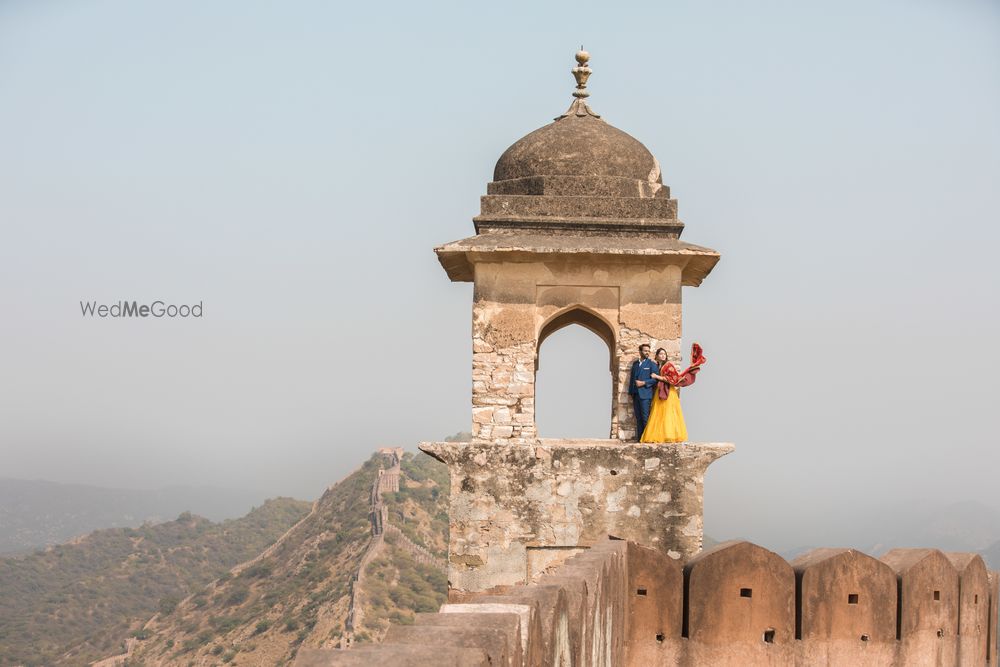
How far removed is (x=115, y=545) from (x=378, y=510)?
70.3 ft

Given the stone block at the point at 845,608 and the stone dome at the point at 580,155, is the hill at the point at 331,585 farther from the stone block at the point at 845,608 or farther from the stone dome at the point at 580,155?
the stone block at the point at 845,608

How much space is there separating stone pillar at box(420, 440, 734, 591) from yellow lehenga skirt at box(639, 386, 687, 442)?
20 cm

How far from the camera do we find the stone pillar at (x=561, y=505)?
450 inches

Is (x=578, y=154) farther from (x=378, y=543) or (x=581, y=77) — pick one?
(x=378, y=543)

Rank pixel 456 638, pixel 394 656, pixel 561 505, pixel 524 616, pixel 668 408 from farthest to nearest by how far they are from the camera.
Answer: pixel 668 408 < pixel 561 505 < pixel 524 616 < pixel 456 638 < pixel 394 656

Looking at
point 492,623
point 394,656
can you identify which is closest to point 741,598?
point 492,623

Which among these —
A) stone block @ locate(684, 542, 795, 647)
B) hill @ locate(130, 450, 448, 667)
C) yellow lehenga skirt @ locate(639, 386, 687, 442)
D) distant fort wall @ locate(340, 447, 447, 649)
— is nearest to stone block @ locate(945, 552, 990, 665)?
stone block @ locate(684, 542, 795, 647)

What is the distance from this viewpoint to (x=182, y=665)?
51.2 metres

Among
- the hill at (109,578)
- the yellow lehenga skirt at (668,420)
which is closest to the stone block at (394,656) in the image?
the yellow lehenga skirt at (668,420)

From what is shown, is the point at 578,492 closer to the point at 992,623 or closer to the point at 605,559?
the point at 992,623

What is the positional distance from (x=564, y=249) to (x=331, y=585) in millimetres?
41315

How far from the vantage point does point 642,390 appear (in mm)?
A: 11867

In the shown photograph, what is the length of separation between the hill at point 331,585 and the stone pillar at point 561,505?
1224 inches

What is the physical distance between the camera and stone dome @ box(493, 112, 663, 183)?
12391mm
